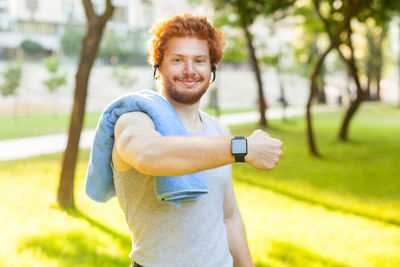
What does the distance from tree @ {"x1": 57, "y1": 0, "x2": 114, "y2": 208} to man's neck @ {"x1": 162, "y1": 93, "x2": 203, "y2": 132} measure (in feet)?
17.7

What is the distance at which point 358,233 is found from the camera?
6.40m

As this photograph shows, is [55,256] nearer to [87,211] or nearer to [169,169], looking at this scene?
[87,211]

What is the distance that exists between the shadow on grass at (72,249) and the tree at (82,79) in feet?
4.56

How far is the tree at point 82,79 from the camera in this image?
7059mm

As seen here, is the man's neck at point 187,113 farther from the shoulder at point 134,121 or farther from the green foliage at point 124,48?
the green foliage at point 124,48

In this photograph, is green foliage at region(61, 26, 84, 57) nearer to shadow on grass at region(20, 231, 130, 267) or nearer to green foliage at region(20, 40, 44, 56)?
green foliage at region(20, 40, 44, 56)

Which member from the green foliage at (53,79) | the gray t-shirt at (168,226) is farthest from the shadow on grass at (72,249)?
the green foliage at (53,79)

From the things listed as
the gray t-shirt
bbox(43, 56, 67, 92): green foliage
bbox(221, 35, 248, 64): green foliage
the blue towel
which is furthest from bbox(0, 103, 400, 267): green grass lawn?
bbox(43, 56, 67, 92): green foliage

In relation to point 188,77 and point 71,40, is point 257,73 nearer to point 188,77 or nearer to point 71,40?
point 188,77

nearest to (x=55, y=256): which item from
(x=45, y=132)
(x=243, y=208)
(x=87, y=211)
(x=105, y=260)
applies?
(x=105, y=260)

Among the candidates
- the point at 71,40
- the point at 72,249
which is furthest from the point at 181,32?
the point at 71,40

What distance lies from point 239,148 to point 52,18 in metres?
76.0

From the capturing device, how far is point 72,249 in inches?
216

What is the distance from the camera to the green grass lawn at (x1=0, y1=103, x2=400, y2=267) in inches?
212
